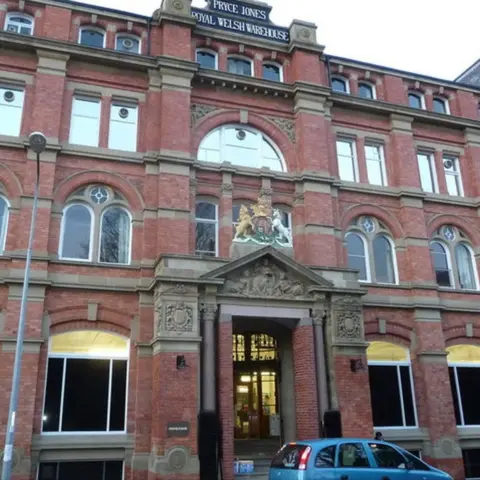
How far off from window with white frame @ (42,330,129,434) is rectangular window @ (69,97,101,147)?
6.52 metres

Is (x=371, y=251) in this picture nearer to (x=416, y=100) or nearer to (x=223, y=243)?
(x=223, y=243)

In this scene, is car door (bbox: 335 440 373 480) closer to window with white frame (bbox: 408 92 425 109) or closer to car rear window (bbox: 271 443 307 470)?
car rear window (bbox: 271 443 307 470)

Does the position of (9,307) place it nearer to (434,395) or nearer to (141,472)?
(141,472)

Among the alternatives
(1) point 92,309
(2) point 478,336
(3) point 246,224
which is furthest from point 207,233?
(2) point 478,336

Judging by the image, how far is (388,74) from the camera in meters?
23.4

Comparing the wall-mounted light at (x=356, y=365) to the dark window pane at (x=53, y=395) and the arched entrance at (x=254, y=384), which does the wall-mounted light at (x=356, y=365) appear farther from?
the dark window pane at (x=53, y=395)

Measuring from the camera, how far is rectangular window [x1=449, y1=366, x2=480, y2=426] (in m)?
19.6

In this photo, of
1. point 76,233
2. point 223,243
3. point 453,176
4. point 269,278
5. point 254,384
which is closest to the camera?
point 269,278

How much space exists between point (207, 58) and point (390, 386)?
1397 cm

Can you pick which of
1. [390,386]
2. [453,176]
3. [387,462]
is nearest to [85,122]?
[390,386]

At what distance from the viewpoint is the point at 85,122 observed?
18.7 m

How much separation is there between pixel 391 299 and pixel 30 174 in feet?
42.8

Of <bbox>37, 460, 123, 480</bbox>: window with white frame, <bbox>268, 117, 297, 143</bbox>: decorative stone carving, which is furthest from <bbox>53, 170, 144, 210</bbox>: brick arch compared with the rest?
<bbox>37, 460, 123, 480</bbox>: window with white frame

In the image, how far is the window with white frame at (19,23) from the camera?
62.5ft
